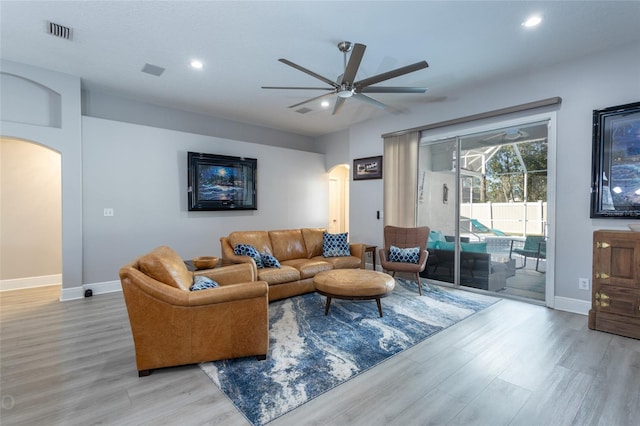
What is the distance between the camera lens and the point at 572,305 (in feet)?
11.6

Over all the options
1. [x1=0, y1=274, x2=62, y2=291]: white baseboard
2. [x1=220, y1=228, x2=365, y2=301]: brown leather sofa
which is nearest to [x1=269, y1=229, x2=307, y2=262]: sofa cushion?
[x1=220, y1=228, x2=365, y2=301]: brown leather sofa

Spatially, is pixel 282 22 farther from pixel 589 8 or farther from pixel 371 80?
pixel 589 8

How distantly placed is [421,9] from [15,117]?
16.4 feet

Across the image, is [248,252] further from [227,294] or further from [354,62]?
[354,62]

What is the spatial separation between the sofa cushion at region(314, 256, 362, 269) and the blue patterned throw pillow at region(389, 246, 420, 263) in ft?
1.76

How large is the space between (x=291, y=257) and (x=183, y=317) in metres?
2.59

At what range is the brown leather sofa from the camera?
3.85m

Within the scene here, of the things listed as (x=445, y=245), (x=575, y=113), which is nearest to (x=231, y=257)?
(x=445, y=245)

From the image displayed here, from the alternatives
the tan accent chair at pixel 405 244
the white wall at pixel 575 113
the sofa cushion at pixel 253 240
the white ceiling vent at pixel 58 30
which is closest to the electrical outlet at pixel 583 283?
the white wall at pixel 575 113

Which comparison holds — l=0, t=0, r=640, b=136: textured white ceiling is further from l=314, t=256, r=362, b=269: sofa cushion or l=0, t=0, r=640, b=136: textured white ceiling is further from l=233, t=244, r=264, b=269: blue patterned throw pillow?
l=314, t=256, r=362, b=269: sofa cushion

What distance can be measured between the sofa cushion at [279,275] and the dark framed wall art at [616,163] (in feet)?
11.8

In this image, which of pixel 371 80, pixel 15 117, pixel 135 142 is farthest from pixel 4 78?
pixel 371 80

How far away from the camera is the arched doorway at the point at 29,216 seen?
463 cm

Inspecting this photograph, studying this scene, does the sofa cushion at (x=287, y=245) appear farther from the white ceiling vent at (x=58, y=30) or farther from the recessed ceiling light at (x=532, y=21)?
the recessed ceiling light at (x=532, y=21)
